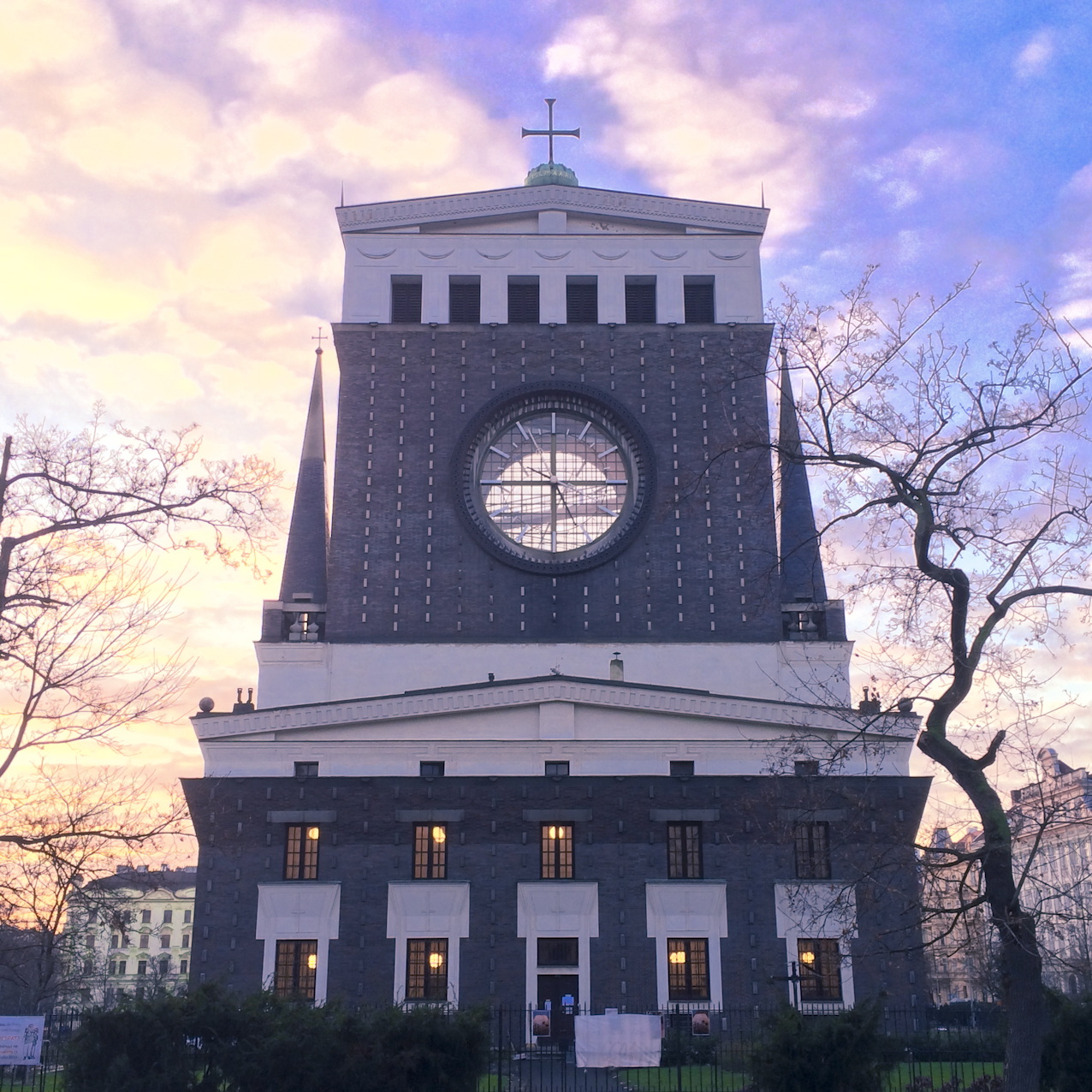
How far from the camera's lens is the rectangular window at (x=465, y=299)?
2296 inches

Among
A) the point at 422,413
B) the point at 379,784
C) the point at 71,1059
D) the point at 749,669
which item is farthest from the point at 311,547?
the point at 71,1059

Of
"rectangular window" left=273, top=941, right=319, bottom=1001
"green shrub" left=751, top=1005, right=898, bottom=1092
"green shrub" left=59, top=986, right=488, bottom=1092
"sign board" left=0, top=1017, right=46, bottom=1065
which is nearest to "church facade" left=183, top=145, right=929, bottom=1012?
"rectangular window" left=273, top=941, right=319, bottom=1001

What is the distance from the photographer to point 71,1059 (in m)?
22.2

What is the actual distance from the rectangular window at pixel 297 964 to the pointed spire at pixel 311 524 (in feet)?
54.0

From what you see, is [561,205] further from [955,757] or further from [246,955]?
[955,757]

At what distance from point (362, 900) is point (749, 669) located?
59.4 feet

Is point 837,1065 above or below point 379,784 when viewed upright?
below

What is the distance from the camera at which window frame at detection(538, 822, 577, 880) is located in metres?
43.3

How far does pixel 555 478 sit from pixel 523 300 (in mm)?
8866

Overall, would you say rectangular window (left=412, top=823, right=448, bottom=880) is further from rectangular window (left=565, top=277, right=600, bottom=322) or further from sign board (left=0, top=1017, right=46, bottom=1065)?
rectangular window (left=565, top=277, right=600, bottom=322)

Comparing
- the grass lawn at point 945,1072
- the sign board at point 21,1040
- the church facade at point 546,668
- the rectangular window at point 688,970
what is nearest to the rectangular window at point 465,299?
the church facade at point 546,668

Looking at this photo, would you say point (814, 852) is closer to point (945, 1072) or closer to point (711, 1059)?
point (711, 1059)

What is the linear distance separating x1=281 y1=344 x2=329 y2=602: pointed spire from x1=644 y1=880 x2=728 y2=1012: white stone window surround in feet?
66.4

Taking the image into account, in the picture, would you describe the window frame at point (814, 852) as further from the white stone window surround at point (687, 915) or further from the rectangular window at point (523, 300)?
the rectangular window at point (523, 300)
